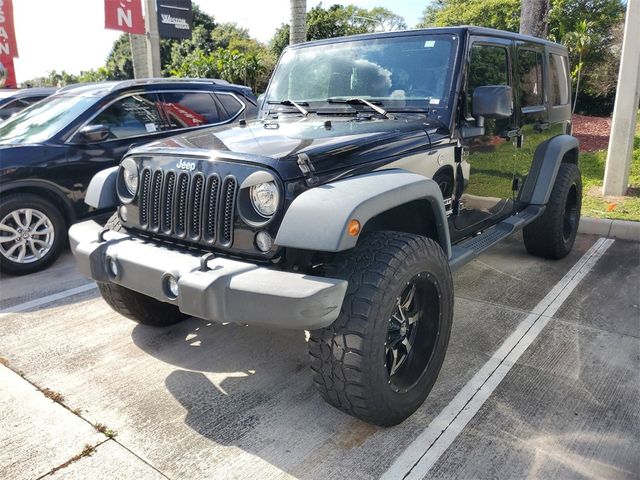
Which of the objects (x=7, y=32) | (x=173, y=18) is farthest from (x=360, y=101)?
(x=7, y=32)

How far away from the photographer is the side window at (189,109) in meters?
→ 6.10

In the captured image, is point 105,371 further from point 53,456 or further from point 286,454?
Result: point 286,454

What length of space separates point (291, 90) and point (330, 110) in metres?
0.59

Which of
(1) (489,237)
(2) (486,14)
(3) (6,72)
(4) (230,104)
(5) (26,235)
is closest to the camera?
(1) (489,237)

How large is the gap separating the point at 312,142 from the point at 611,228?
15.4 feet

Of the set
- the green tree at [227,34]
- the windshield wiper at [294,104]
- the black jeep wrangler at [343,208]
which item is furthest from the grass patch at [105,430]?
the green tree at [227,34]

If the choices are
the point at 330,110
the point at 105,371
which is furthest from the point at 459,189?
the point at 105,371

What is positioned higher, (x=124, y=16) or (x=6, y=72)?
(x=124, y=16)

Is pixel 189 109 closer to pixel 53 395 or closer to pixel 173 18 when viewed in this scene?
pixel 53 395

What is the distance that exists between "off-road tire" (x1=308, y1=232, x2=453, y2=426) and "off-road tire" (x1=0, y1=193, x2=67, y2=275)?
3.70 meters

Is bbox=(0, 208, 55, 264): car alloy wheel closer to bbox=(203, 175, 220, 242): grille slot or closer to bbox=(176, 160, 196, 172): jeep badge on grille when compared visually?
bbox=(176, 160, 196, 172): jeep badge on grille

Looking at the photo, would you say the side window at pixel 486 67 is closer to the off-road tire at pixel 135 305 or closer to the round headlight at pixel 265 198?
the round headlight at pixel 265 198

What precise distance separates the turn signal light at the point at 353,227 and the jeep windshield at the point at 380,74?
1433 millimetres

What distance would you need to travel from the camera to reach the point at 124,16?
12.6 m
